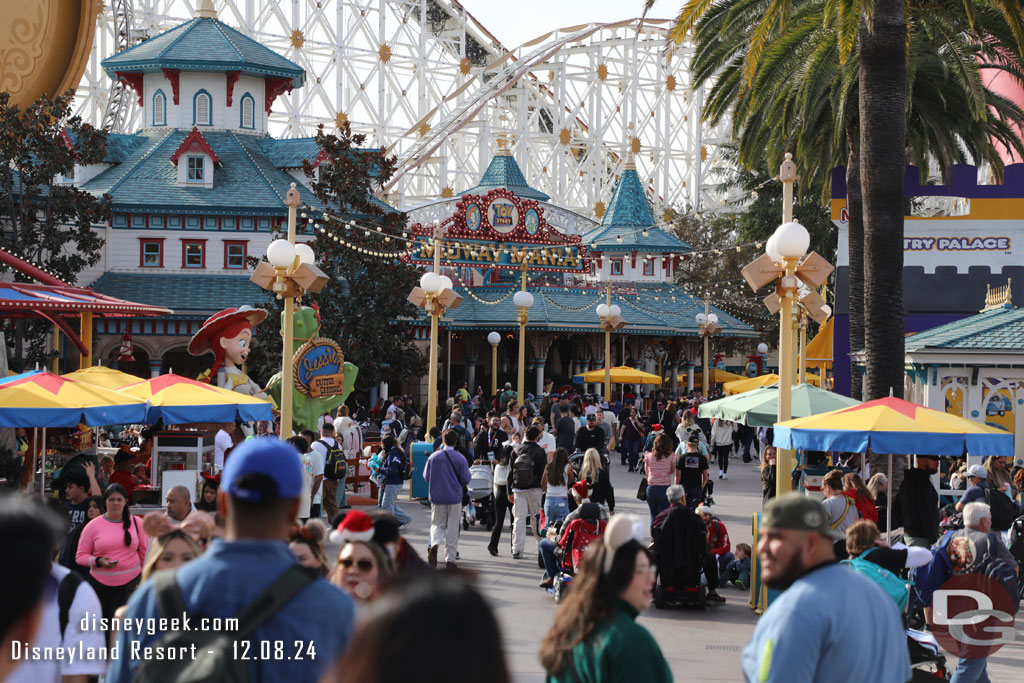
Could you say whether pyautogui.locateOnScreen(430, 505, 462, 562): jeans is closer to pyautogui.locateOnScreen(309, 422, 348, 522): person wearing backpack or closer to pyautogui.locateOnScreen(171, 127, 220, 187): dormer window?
pyautogui.locateOnScreen(309, 422, 348, 522): person wearing backpack

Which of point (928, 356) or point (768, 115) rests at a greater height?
point (768, 115)

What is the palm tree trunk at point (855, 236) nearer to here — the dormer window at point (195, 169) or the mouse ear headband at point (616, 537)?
the mouse ear headband at point (616, 537)

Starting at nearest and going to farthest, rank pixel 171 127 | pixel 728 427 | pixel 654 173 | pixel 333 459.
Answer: pixel 333 459 < pixel 728 427 < pixel 171 127 < pixel 654 173

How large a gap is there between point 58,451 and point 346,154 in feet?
46.5

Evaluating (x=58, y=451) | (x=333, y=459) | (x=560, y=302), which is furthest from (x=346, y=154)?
(x=333, y=459)

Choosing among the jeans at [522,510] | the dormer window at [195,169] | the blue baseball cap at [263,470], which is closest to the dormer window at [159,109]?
the dormer window at [195,169]

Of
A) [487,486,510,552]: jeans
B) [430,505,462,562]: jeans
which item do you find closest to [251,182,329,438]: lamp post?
[430,505,462,562]: jeans

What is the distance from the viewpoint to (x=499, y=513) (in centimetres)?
1459

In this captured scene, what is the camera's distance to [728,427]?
2533 centimetres

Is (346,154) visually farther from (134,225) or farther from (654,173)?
(654,173)

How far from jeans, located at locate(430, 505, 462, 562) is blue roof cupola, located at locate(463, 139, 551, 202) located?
29.6 metres

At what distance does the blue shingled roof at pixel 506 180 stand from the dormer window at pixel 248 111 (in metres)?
7.52

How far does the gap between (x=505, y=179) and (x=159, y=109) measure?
11505 mm

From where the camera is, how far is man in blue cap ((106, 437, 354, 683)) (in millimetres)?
3426
